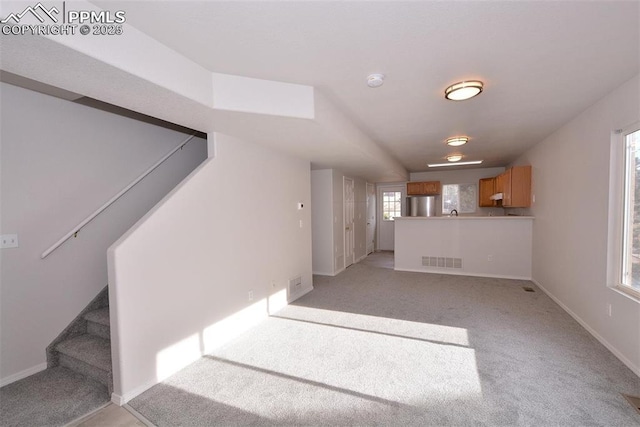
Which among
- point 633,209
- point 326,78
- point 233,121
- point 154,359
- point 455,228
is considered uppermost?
point 326,78

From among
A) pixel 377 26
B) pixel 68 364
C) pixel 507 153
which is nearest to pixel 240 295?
pixel 68 364

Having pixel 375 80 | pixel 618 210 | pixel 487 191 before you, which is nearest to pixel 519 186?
pixel 487 191

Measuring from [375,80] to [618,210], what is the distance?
102 inches

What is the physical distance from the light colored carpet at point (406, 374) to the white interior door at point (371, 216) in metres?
4.67

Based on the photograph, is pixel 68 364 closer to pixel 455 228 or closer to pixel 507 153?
pixel 455 228

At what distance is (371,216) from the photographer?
340 inches

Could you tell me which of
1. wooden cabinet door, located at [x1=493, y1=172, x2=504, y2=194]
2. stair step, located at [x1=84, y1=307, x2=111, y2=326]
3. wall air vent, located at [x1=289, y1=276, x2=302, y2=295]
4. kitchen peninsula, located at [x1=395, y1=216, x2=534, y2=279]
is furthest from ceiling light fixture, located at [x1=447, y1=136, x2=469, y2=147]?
Answer: stair step, located at [x1=84, y1=307, x2=111, y2=326]

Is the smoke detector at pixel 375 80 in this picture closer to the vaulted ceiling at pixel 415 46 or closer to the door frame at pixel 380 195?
the vaulted ceiling at pixel 415 46

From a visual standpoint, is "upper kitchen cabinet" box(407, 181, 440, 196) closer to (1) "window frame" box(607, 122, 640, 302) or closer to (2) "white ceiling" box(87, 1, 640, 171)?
(2) "white ceiling" box(87, 1, 640, 171)

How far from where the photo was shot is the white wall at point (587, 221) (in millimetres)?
2455

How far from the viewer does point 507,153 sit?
5680 mm

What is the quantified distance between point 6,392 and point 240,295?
192 cm

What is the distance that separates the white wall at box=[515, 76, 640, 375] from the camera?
2.46 meters

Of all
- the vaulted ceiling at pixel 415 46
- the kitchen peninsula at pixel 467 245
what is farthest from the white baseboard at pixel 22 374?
the kitchen peninsula at pixel 467 245
